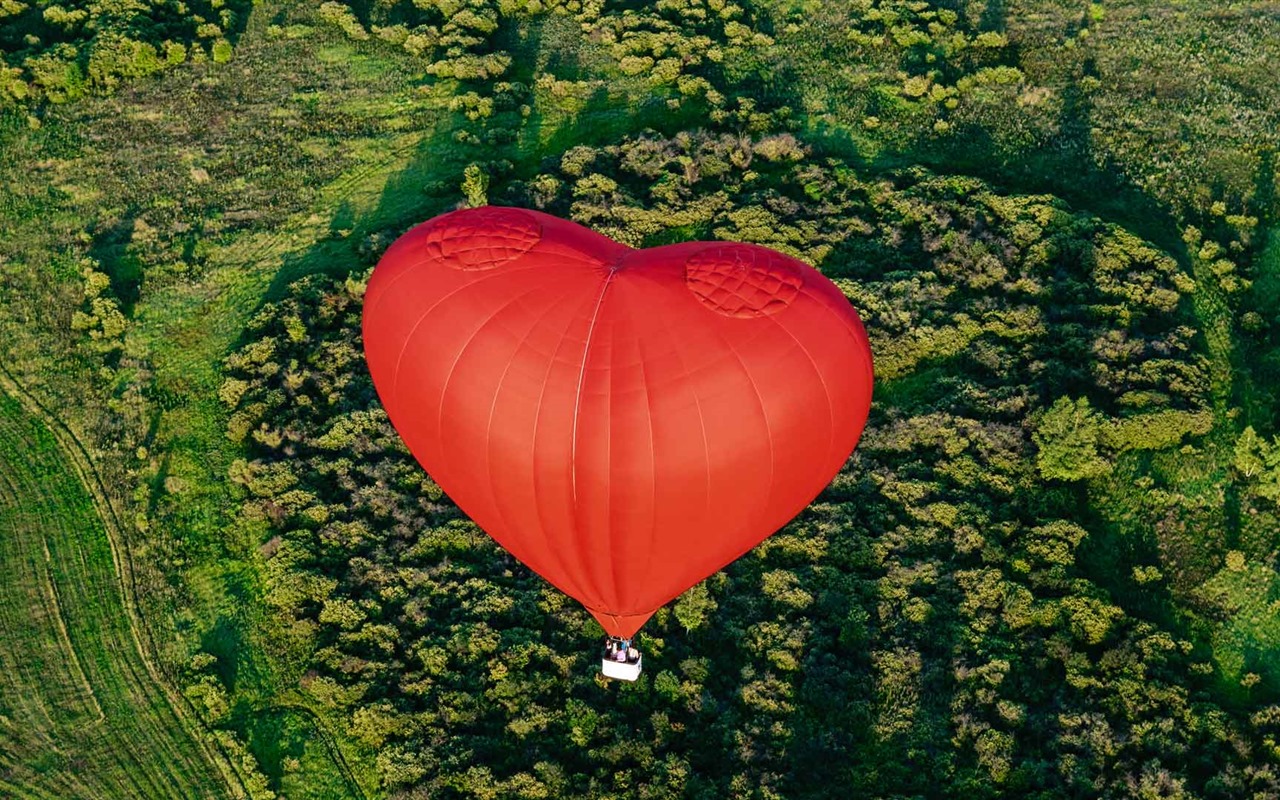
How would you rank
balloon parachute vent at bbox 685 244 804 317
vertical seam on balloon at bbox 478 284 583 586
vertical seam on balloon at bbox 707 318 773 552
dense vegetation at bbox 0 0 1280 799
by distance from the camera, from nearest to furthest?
1. vertical seam on balloon at bbox 707 318 773 552
2. vertical seam on balloon at bbox 478 284 583 586
3. balloon parachute vent at bbox 685 244 804 317
4. dense vegetation at bbox 0 0 1280 799

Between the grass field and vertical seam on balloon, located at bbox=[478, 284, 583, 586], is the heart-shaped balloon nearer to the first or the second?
vertical seam on balloon, located at bbox=[478, 284, 583, 586]

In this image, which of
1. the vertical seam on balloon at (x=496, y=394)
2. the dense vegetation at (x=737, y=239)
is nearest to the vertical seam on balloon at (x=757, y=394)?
the vertical seam on balloon at (x=496, y=394)

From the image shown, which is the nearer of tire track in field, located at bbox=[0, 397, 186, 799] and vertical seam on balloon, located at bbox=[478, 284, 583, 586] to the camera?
vertical seam on balloon, located at bbox=[478, 284, 583, 586]

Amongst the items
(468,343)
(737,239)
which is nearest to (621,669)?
(468,343)

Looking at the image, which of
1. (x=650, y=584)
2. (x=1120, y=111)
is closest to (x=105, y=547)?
(x=650, y=584)

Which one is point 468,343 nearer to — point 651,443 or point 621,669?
point 651,443

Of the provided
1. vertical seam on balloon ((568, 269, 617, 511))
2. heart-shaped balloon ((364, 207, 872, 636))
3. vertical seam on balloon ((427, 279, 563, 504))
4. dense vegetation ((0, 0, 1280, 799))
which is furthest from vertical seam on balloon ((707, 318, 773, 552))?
dense vegetation ((0, 0, 1280, 799))

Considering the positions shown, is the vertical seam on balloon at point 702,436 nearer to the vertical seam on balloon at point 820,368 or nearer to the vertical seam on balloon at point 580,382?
the vertical seam on balloon at point 580,382
